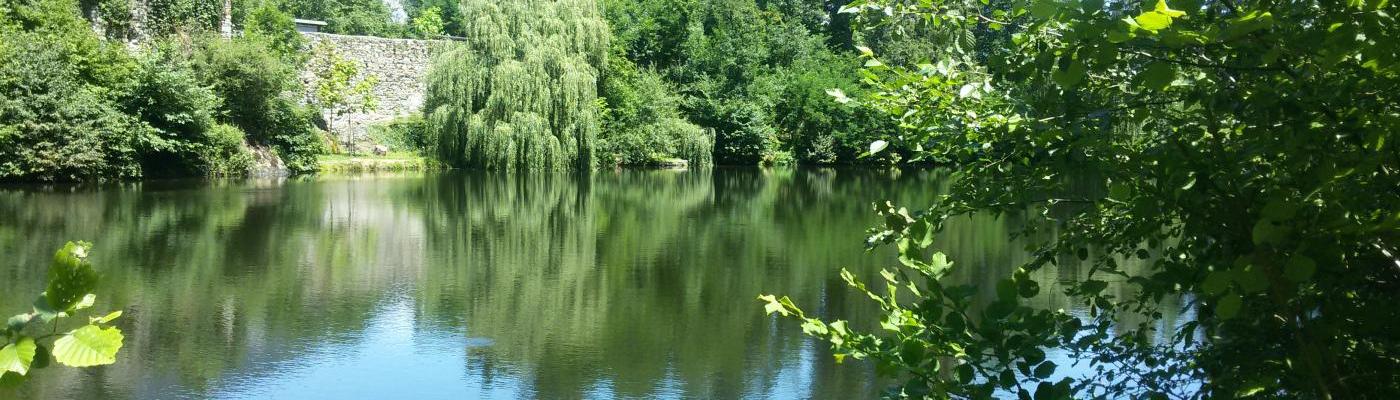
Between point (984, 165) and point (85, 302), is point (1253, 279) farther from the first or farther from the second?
point (984, 165)

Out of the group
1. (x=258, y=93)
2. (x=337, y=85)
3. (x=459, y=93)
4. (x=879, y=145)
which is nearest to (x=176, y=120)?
(x=258, y=93)

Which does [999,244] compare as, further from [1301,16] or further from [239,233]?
[1301,16]

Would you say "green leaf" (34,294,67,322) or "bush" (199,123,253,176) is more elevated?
"bush" (199,123,253,176)

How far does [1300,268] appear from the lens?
52.8 inches

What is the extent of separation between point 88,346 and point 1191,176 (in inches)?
56.1

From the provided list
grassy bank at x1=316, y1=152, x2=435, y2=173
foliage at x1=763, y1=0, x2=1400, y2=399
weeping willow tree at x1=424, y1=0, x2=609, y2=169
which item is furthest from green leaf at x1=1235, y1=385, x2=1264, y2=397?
grassy bank at x1=316, y1=152, x2=435, y2=173

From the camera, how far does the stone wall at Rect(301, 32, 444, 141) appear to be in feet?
102

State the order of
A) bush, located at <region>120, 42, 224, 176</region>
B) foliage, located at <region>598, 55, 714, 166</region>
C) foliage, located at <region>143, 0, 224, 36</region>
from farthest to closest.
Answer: foliage, located at <region>598, 55, 714, 166</region>
foliage, located at <region>143, 0, 224, 36</region>
bush, located at <region>120, 42, 224, 176</region>

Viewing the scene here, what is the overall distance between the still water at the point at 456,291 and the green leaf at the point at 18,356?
1717mm

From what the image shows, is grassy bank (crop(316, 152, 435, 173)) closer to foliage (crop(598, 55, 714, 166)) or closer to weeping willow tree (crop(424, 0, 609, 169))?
weeping willow tree (crop(424, 0, 609, 169))

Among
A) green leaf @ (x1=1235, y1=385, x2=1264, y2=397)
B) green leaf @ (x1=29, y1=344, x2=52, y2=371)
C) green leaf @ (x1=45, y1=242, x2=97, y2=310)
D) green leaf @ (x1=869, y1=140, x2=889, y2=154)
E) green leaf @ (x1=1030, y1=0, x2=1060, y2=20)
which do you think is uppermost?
green leaf @ (x1=1030, y1=0, x2=1060, y2=20)

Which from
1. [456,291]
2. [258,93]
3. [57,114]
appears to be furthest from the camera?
[258,93]

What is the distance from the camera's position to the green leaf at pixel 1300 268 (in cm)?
133

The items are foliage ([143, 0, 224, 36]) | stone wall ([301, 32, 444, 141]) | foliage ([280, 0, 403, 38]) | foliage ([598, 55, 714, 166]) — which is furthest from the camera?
foliage ([280, 0, 403, 38])
